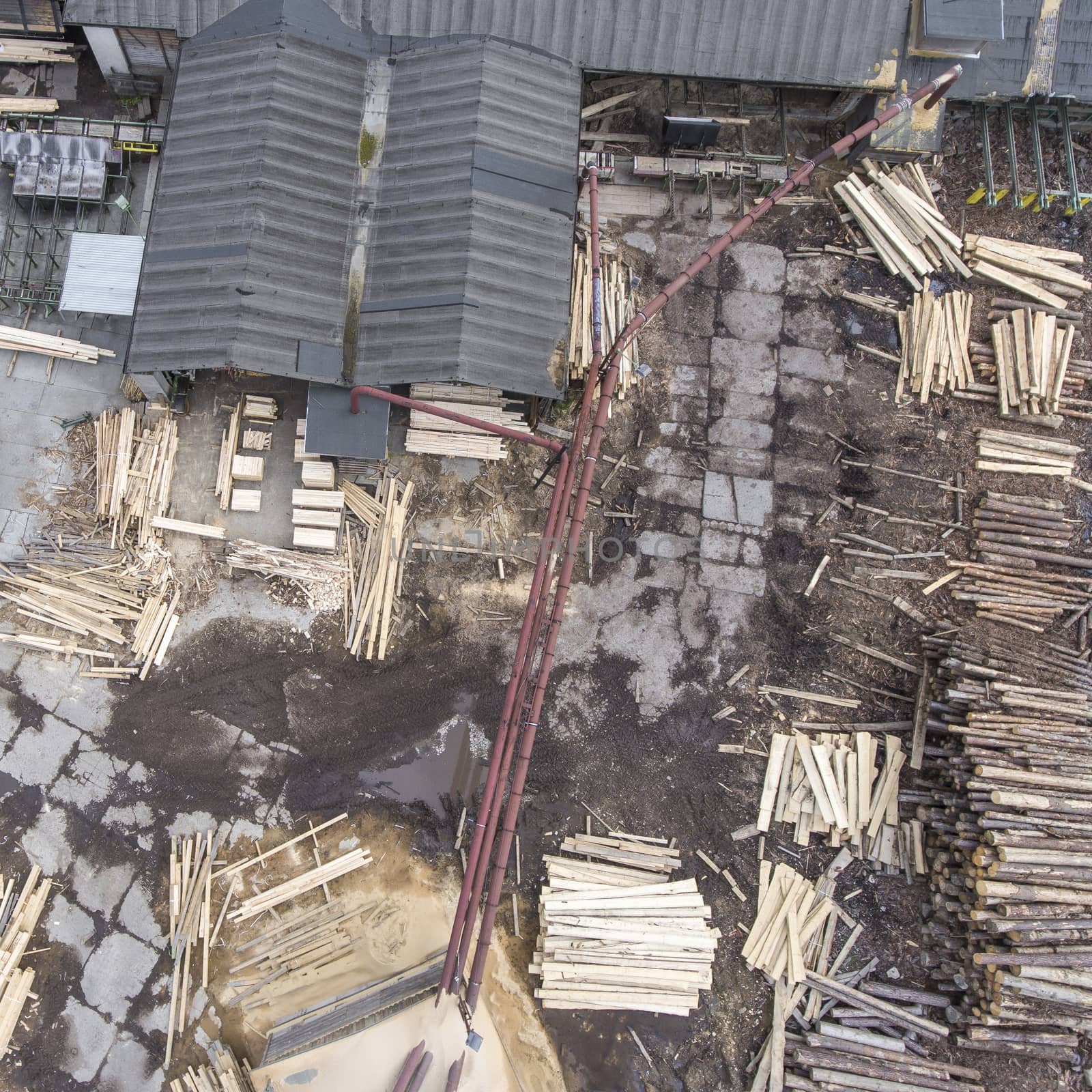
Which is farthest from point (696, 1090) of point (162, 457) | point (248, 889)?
point (162, 457)

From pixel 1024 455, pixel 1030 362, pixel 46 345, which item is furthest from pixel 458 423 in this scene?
pixel 1030 362

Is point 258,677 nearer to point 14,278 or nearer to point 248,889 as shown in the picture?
point 248,889

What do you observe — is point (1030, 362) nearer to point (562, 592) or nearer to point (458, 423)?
point (562, 592)

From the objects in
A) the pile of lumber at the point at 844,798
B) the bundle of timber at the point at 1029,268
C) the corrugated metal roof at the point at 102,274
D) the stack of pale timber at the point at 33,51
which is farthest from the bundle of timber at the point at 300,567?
the bundle of timber at the point at 1029,268

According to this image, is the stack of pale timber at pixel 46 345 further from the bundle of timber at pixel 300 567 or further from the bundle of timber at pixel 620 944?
the bundle of timber at pixel 620 944

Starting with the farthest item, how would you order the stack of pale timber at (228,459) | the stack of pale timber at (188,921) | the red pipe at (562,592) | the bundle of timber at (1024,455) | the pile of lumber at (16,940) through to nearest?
the bundle of timber at (1024,455) → the stack of pale timber at (228,459) → the stack of pale timber at (188,921) → the pile of lumber at (16,940) → the red pipe at (562,592)

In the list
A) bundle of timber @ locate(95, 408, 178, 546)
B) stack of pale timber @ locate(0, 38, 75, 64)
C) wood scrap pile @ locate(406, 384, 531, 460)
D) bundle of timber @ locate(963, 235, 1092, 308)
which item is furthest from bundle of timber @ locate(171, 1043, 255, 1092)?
bundle of timber @ locate(963, 235, 1092, 308)

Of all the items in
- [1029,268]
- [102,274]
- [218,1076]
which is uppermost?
[1029,268]
